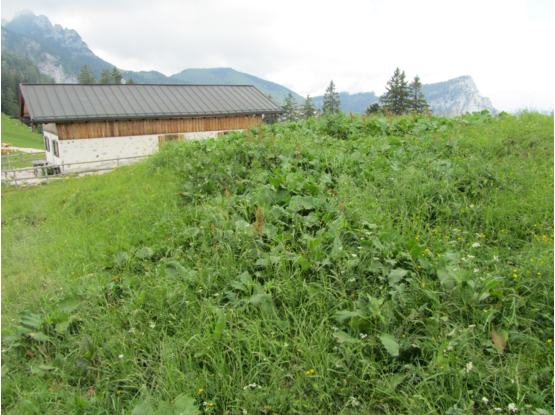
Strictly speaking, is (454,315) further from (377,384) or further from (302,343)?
(302,343)

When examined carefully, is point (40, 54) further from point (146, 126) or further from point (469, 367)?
point (469, 367)

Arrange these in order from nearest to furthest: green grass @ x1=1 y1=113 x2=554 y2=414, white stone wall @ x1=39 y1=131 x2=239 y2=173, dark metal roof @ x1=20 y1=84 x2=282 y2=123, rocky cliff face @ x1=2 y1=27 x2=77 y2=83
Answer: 1. green grass @ x1=1 y1=113 x2=554 y2=414
2. white stone wall @ x1=39 y1=131 x2=239 y2=173
3. dark metal roof @ x1=20 y1=84 x2=282 y2=123
4. rocky cliff face @ x1=2 y1=27 x2=77 y2=83

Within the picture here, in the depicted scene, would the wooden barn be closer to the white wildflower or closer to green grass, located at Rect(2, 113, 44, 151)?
the white wildflower

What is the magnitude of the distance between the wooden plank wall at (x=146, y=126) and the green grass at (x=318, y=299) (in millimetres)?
13366

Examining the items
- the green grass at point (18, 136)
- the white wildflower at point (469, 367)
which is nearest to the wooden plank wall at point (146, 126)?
the white wildflower at point (469, 367)

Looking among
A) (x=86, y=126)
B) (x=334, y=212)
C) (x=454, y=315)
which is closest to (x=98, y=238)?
(x=334, y=212)

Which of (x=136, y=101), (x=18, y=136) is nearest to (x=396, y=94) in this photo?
(x=136, y=101)

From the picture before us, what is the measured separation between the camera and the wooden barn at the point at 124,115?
1881 centimetres

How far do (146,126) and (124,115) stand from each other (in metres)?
1.60

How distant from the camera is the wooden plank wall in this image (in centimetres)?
1894

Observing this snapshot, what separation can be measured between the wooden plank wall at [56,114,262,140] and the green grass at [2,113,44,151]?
83.7 feet

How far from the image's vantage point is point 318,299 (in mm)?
2791

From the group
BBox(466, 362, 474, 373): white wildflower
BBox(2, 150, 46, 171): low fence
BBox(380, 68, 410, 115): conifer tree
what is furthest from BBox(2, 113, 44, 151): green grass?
BBox(466, 362, 474, 373): white wildflower

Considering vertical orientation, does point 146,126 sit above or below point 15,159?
above
